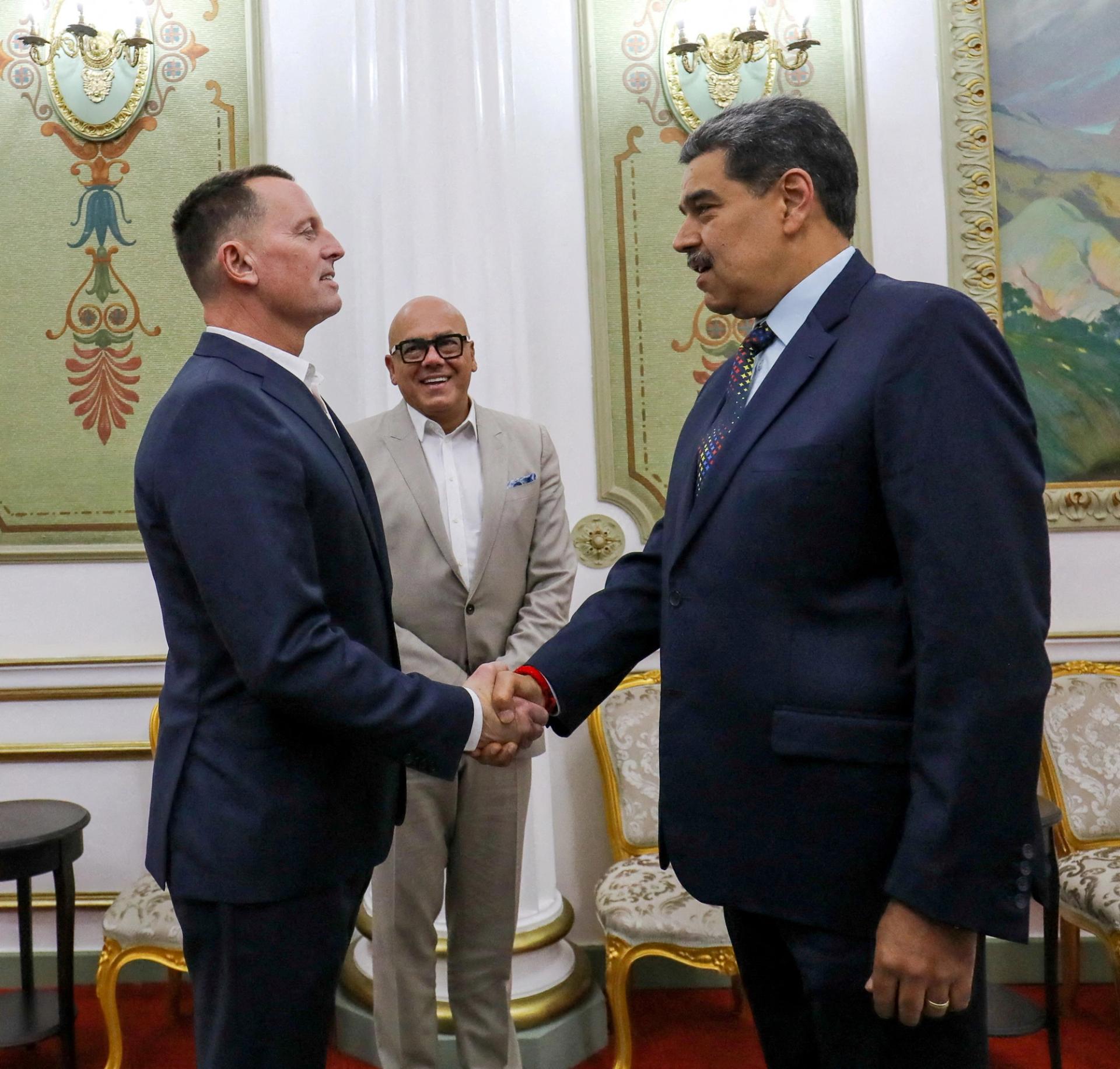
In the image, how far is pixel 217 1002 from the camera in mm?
1501

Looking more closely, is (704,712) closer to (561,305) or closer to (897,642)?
(897,642)

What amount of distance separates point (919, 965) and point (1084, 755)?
2434mm

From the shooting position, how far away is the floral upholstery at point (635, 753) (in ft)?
10.9

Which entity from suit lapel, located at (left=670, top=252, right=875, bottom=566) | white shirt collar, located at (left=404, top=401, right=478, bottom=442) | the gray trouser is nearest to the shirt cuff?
suit lapel, located at (left=670, top=252, right=875, bottom=566)

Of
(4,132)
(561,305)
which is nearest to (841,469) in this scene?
(561,305)

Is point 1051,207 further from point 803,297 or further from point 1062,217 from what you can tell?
point 803,297

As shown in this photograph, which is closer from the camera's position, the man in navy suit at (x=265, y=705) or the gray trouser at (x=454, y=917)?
the man in navy suit at (x=265, y=705)

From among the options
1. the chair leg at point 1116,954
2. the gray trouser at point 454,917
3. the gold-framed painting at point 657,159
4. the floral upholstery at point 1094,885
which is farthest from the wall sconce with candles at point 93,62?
the chair leg at point 1116,954

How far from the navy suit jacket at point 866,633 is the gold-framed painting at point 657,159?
6.97 ft

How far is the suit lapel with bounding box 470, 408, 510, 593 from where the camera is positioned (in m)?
2.70

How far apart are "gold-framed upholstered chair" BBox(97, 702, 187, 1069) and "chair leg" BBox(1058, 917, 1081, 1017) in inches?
100

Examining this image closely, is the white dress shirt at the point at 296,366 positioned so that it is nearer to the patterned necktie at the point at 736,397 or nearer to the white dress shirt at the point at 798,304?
the patterned necktie at the point at 736,397

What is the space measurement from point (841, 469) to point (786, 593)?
167 millimetres

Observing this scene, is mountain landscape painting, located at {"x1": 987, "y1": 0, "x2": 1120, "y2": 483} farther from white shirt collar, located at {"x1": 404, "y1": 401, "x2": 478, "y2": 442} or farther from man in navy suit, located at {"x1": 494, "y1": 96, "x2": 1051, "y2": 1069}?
man in navy suit, located at {"x1": 494, "y1": 96, "x2": 1051, "y2": 1069}
